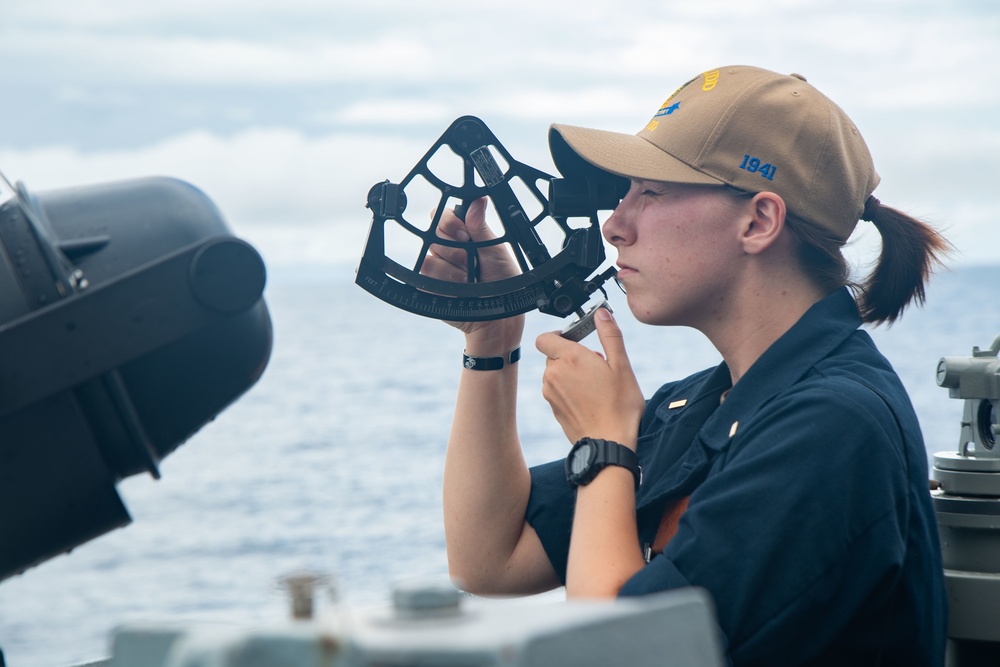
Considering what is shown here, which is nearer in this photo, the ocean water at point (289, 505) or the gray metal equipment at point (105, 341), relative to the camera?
the gray metal equipment at point (105, 341)

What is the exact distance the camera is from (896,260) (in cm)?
206

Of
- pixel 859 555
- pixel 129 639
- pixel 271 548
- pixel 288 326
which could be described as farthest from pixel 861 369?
pixel 288 326

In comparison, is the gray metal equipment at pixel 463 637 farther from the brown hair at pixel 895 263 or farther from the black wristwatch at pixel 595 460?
the brown hair at pixel 895 263

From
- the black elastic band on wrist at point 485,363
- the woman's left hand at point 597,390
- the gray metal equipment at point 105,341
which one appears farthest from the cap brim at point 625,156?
the gray metal equipment at point 105,341

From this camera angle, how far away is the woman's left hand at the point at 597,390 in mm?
1909

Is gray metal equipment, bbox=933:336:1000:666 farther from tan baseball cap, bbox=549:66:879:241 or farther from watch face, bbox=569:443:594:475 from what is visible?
watch face, bbox=569:443:594:475

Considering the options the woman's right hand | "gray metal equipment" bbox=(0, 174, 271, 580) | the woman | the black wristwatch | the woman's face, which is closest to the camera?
"gray metal equipment" bbox=(0, 174, 271, 580)

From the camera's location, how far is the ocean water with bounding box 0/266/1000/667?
39.3ft

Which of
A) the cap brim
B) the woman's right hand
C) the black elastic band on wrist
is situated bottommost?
the black elastic band on wrist

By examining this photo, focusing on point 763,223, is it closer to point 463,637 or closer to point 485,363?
point 485,363

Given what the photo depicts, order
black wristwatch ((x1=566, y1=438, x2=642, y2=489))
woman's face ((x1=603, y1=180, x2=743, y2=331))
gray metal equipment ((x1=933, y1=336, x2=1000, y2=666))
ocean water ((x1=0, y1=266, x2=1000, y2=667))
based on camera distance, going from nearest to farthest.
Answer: black wristwatch ((x1=566, y1=438, x2=642, y2=489))
woman's face ((x1=603, y1=180, x2=743, y2=331))
gray metal equipment ((x1=933, y1=336, x2=1000, y2=666))
ocean water ((x1=0, y1=266, x2=1000, y2=667))

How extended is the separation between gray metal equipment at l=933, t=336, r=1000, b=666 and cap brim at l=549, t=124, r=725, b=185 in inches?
24.1

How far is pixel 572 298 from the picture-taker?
2.17 metres

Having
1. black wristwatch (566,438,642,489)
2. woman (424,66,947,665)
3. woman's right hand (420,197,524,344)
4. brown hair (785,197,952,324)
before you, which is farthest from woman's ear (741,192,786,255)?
woman's right hand (420,197,524,344)
